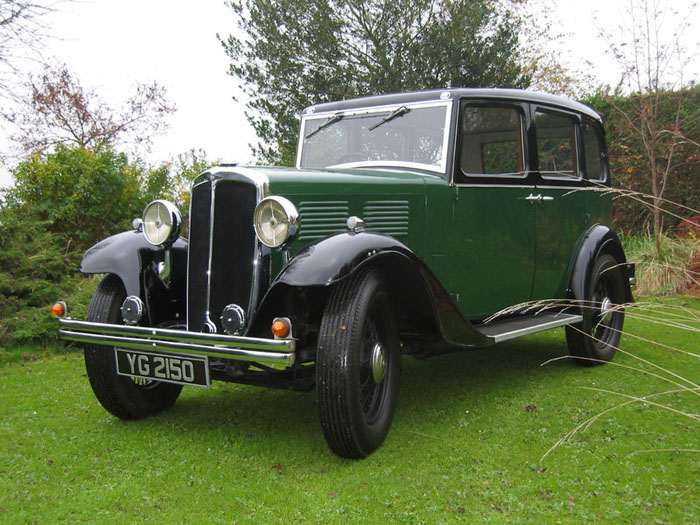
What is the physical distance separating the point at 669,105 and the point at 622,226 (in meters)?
2.05

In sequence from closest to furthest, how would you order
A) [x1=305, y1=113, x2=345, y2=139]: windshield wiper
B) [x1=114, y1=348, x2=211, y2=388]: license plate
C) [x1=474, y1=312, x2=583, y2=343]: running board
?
[x1=114, y1=348, x2=211, y2=388]: license plate, [x1=474, y1=312, x2=583, y2=343]: running board, [x1=305, y1=113, x2=345, y2=139]: windshield wiper

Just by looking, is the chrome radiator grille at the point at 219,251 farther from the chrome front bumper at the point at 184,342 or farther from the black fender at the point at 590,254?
the black fender at the point at 590,254

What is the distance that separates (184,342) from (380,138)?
6.68 ft

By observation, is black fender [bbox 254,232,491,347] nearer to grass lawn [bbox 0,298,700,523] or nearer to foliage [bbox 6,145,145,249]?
grass lawn [bbox 0,298,700,523]

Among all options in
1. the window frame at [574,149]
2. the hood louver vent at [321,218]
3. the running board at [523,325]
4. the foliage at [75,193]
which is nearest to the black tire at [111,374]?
the hood louver vent at [321,218]

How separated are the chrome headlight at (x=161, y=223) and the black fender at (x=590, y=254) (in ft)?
9.88

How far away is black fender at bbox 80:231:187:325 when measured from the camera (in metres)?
3.45

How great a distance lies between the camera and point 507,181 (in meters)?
4.27

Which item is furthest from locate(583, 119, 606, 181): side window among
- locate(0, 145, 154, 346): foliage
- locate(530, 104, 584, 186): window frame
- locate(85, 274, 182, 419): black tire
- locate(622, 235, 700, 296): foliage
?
locate(0, 145, 154, 346): foliage

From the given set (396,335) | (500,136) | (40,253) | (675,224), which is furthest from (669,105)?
(40,253)

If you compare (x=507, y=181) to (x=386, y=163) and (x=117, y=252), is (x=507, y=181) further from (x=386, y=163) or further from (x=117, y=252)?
(x=117, y=252)

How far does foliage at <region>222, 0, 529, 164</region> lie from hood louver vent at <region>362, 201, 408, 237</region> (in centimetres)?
1038

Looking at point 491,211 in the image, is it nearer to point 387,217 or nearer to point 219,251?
point 387,217

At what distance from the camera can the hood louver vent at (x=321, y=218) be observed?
324cm
